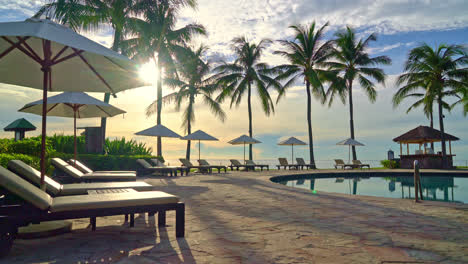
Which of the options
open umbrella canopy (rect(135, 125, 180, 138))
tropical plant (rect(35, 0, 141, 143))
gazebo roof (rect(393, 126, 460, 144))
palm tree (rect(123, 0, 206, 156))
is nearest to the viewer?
open umbrella canopy (rect(135, 125, 180, 138))

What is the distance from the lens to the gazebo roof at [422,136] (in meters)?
23.7

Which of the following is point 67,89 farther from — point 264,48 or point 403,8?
point 264,48

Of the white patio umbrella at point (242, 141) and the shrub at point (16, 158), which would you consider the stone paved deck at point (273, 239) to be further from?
the white patio umbrella at point (242, 141)

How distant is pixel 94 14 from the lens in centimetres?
1662

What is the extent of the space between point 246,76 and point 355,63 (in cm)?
858

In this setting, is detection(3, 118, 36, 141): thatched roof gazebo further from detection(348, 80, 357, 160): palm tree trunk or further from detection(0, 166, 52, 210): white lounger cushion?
detection(348, 80, 357, 160): palm tree trunk

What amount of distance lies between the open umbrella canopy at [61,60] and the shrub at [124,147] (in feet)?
34.0

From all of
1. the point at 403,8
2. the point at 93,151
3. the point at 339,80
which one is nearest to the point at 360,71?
the point at 339,80

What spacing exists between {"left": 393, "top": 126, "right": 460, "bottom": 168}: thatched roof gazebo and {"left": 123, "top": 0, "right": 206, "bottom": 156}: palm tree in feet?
56.9

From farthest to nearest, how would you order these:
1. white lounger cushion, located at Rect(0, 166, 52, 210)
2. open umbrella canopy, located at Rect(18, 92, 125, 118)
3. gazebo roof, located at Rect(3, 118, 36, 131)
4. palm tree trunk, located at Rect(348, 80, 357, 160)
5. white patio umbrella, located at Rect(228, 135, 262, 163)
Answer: palm tree trunk, located at Rect(348, 80, 357, 160)
gazebo roof, located at Rect(3, 118, 36, 131)
white patio umbrella, located at Rect(228, 135, 262, 163)
open umbrella canopy, located at Rect(18, 92, 125, 118)
white lounger cushion, located at Rect(0, 166, 52, 210)

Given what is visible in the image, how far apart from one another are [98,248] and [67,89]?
3.55m

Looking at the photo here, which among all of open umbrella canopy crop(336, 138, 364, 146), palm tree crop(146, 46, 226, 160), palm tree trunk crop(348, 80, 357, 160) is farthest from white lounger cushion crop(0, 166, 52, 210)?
palm tree trunk crop(348, 80, 357, 160)

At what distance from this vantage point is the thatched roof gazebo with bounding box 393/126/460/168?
22328 mm

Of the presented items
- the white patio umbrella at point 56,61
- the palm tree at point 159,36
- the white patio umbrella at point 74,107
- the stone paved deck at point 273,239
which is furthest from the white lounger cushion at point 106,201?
the palm tree at point 159,36
